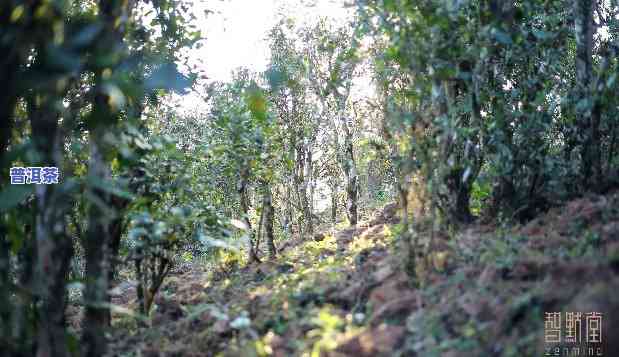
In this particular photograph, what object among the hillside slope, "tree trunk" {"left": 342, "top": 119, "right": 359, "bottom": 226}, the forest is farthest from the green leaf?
"tree trunk" {"left": 342, "top": 119, "right": 359, "bottom": 226}

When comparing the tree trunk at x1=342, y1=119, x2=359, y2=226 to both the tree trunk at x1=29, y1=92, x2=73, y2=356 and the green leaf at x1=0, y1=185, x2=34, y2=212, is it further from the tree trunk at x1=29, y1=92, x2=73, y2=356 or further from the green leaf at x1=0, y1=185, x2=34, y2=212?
the green leaf at x1=0, y1=185, x2=34, y2=212

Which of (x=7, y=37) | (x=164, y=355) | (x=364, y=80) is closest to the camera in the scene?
(x=7, y=37)

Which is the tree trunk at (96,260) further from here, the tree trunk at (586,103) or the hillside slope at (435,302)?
the tree trunk at (586,103)

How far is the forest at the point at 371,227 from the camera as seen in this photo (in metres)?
3.57

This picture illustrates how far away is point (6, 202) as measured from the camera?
339 cm

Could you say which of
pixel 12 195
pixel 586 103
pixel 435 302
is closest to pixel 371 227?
pixel 586 103

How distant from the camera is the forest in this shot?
11.7 feet

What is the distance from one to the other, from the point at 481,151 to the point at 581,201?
1274 millimetres

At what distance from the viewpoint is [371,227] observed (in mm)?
10062

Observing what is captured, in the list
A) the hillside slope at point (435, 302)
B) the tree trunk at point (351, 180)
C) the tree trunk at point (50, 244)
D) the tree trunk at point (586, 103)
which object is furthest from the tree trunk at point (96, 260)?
the tree trunk at point (351, 180)

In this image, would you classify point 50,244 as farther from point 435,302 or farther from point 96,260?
point 435,302

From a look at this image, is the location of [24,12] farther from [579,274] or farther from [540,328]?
[579,274]

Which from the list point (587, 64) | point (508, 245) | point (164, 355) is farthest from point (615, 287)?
point (587, 64)

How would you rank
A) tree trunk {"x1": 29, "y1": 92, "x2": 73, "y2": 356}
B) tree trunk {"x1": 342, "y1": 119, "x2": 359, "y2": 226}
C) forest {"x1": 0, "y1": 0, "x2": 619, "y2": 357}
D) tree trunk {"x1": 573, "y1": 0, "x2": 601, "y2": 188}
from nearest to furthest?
forest {"x1": 0, "y1": 0, "x2": 619, "y2": 357}, tree trunk {"x1": 29, "y1": 92, "x2": 73, "y2": 356}, tree trunk {"x1": 573, "y1": 0, "x2": 601, "y2": 188}, tree trunk {"x1": 342, "y1": 119, "x2": 359, "y2": 226}
